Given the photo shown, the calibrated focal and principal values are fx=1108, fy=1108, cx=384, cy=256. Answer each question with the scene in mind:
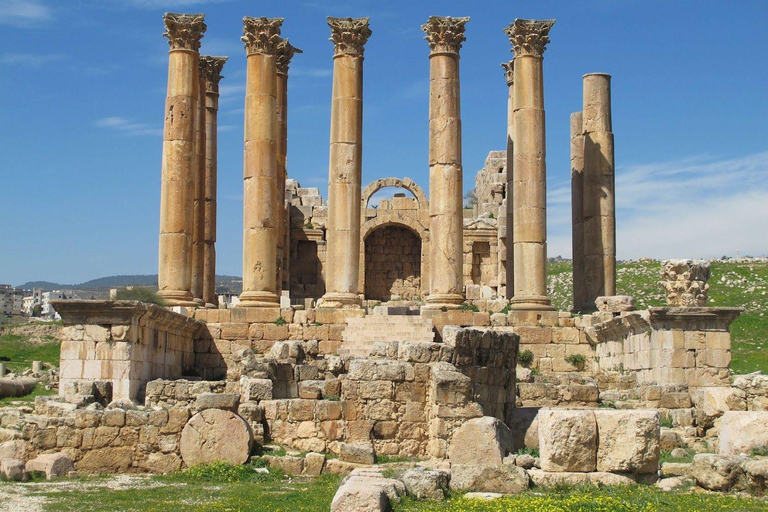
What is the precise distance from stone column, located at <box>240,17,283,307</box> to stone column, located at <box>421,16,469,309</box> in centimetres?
482

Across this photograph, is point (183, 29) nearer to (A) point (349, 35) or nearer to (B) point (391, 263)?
(A) point (349, 35)

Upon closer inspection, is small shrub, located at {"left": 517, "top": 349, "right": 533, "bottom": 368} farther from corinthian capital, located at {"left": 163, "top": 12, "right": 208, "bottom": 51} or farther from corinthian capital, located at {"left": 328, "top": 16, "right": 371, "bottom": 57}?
corinthian capital, located at {"left": 163, "top": 12, "right": 208, "bottom": 51}

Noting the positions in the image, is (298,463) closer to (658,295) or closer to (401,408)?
(401,408)

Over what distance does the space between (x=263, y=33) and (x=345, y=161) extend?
188 inches

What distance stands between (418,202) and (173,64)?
15.7 meters

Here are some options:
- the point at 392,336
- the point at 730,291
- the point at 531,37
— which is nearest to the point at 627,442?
the point at 392,336

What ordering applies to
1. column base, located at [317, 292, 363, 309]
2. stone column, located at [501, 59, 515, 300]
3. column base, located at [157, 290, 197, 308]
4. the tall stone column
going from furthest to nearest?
stone column, located at [501, 59, 515, 300], the tall stone column, column base, located at [317, 292, 363, 309], column base, located at [157, 290, 197, 308]

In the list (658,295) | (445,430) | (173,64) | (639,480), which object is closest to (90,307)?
(445,430)

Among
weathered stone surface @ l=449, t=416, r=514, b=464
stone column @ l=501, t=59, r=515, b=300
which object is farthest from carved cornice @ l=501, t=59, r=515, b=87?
weathered stone surface @ l=449, t=416, r=514, b=464

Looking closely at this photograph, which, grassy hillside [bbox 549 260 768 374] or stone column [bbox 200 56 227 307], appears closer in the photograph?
stone column [bbox 200 56 227 307]

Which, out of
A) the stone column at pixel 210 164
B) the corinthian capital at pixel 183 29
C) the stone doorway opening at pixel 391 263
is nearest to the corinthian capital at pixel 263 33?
the corinthian capital at pixel 183 29

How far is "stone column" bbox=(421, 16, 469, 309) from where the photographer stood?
33750 mm

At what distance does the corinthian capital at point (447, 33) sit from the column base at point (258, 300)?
9.27m

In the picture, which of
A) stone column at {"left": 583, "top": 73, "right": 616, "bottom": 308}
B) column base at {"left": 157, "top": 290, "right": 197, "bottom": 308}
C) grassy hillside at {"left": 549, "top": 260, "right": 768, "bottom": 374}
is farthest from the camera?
grassy hillside at {"left": 549, "top": 260, "right": 768, "bottom": 374}
